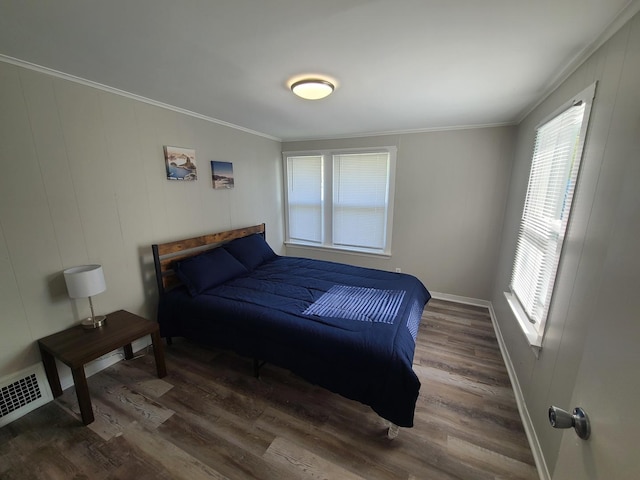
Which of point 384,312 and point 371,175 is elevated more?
point 371,175

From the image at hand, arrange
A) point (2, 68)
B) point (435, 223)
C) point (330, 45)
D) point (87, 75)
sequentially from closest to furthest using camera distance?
point (330, 45), point (2, 68), point (87, 75), point (435, 223)

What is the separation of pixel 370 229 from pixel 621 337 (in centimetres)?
345

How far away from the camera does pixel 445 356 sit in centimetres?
245

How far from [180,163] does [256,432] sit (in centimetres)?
257

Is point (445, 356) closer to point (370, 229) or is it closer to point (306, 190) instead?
point (370, 229)

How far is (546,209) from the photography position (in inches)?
73.3

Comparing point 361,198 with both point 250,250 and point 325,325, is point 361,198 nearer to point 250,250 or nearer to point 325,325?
point 250,250

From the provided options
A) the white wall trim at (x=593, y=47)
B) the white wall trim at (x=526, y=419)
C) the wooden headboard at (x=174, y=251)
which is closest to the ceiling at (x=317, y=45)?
the white wall trim at (x=593, y=47)

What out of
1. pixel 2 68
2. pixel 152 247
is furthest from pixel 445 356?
pixel 2 68

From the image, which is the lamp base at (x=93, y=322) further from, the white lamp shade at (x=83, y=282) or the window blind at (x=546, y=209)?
the window blind at (x=546, y=209)

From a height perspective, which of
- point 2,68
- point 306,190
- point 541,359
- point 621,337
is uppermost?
point 2,68

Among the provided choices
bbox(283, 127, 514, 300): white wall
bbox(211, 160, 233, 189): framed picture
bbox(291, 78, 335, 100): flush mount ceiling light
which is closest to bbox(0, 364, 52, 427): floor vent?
bbox(211, 160, 233, 189): framed picture

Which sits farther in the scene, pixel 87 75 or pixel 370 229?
pixel 370 229

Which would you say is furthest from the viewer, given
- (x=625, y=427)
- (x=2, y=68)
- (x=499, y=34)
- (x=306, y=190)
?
(x=306, y=190)
